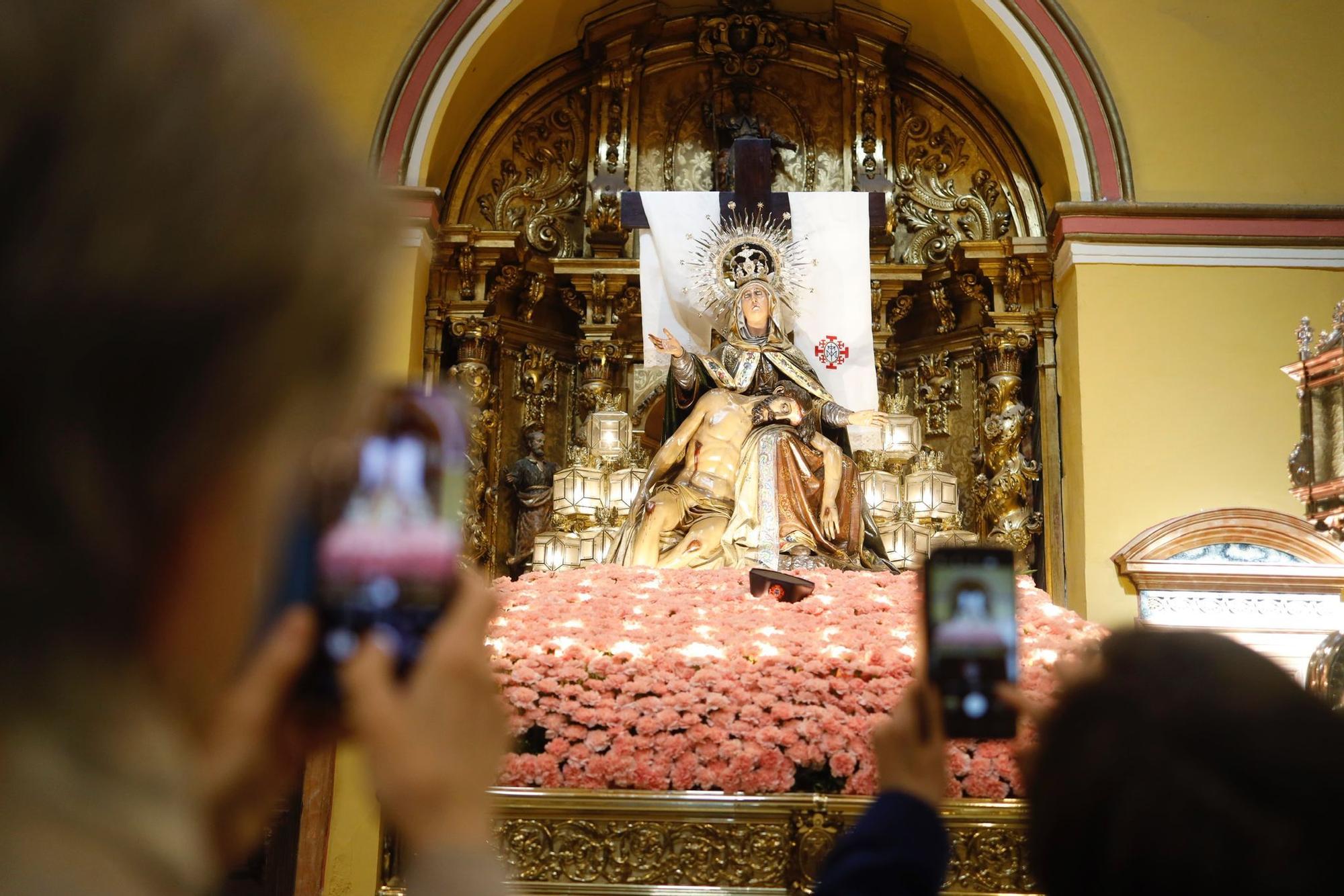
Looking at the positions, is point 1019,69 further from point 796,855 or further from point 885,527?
point 796,855

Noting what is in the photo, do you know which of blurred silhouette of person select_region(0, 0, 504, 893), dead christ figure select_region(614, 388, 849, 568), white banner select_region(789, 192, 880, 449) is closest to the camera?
blurred silhouette of person select_region(0, 0, 504, 893)

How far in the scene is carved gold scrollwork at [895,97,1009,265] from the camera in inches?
314

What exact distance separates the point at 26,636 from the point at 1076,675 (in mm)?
751

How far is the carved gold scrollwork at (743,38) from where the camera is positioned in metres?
8.30

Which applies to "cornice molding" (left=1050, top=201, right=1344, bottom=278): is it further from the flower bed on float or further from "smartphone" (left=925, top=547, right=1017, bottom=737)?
"smartphone" (left=925, top=547, right=1017, bottom=737)

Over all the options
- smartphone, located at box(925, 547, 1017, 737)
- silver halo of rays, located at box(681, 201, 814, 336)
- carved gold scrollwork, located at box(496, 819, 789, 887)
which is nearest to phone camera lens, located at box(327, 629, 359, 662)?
smartphone, located at box(925, 547, 1017, 737)

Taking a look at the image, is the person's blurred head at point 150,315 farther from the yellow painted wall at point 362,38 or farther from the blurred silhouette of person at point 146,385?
the yellow painted wall at point 362,38

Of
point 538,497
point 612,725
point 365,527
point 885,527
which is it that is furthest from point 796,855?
point 538,497

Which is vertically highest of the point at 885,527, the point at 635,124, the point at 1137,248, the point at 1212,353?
the point at 635,124

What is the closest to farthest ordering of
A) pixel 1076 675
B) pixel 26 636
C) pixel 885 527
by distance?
pixel 26 636
pixel 1076 675
pixel 885 527

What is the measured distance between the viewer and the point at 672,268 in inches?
291

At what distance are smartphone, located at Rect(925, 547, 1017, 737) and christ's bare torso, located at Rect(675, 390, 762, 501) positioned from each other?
4990mm

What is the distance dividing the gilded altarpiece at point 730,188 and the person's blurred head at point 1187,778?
6.16m

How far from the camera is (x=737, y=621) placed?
437cm
